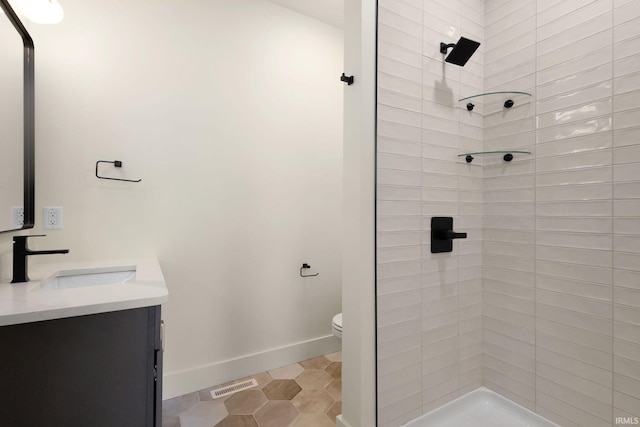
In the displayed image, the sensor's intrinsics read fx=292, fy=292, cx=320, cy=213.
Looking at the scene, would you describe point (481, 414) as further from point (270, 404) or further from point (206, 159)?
point (206, 159)

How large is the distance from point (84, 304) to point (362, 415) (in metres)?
1.18

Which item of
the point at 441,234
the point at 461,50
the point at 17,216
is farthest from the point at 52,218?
the point at 461,50

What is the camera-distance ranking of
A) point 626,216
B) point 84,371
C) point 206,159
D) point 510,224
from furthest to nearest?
point 206,159 < point 510,224 < point 626,216 < point 84,371

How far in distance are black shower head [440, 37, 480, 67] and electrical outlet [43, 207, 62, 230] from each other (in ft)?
7.20

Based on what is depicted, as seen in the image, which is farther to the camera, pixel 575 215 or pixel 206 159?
pixel 206 159

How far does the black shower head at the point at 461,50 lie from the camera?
4.52 feet

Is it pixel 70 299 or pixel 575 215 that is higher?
pixel 575 215

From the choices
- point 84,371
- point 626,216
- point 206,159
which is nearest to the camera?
point 84,371

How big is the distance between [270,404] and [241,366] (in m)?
0.40

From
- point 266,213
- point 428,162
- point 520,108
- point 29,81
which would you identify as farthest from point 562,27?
point 29,81

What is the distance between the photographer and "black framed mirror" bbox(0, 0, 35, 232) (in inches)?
47.2

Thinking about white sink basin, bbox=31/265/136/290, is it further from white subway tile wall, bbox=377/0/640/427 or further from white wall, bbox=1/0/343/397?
white subway tile wall, bbox=377/0/640/427

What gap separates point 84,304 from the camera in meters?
0.89

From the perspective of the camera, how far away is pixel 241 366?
82.4 inches
